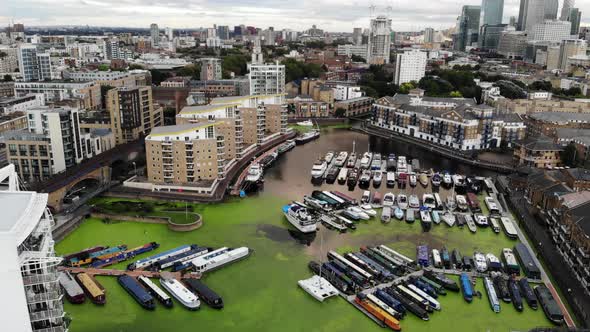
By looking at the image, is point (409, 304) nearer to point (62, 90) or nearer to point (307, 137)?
point (307, 137)

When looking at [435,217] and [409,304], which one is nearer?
[409,304]

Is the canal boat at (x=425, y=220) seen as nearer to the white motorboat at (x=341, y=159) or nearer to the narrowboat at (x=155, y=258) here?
the white motorboat at (x=341, y=159)

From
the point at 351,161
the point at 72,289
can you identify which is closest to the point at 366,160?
the point at 351,161

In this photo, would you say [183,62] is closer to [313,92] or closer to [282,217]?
[313,92]

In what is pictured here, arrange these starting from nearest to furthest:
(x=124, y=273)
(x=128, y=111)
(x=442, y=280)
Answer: (x=442, y=280), (x=124, y=273), (x=128, y=111)

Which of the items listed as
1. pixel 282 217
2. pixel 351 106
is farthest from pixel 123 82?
pixel 282 217
